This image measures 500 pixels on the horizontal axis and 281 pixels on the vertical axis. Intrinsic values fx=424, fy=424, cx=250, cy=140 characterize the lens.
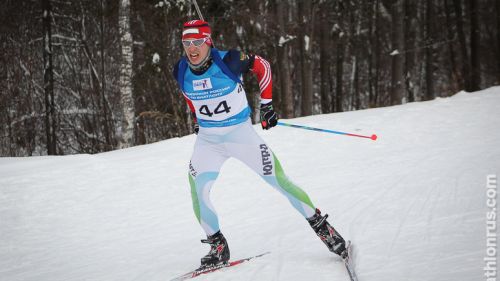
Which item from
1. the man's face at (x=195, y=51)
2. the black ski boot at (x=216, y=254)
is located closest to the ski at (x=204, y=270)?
the black ski boot at (x=216, y=254)

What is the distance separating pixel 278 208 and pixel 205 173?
6.92ft

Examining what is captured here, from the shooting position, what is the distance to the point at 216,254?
3.73 m

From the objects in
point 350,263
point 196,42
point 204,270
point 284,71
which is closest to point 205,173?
point 204,270

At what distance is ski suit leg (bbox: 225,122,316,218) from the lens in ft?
11.9

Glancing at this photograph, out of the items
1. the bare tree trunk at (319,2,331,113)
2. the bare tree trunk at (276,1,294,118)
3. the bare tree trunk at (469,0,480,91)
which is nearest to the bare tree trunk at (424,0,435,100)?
the bare tree trunk at (319,2,331,113)

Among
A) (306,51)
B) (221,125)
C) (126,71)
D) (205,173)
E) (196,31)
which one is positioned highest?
(306,51)

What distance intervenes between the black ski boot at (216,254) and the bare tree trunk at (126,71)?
298 inches

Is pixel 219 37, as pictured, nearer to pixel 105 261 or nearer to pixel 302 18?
pixel 302 18

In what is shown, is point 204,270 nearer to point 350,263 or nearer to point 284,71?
point 350,263

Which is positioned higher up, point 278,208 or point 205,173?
point 205,173

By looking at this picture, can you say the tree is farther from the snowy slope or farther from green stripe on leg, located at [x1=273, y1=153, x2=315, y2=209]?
green stripe on leg, located at [x1=273, y1=153, x2=315, y2=209]

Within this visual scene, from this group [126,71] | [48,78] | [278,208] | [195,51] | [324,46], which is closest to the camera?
[195,51]

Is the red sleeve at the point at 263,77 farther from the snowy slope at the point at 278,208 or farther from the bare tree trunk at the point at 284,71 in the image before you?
the bare tree trunk at the point at 284,71

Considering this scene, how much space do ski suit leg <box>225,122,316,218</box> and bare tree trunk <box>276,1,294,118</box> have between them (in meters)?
10.3
